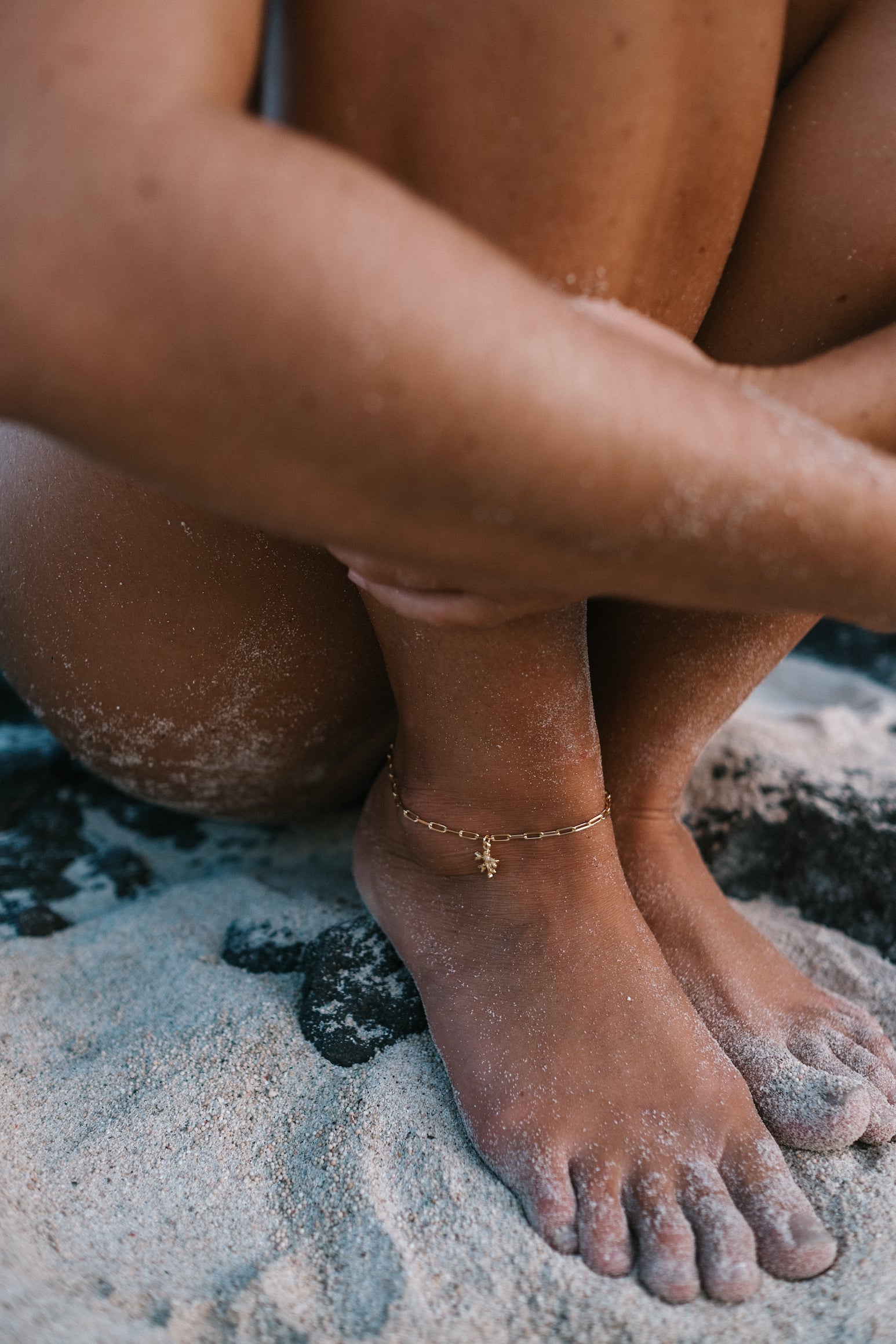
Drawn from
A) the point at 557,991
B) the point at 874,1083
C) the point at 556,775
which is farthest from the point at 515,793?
the point at 874,1083

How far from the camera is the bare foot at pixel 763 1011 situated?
0.84 meters

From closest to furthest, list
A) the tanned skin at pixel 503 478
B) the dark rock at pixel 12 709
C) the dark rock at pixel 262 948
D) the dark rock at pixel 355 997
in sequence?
the tanned skin at pixel 503 478, the dark rock at pixel 355 997, the dark rock at pixel 262 948, the dark rock at pixel 12 709

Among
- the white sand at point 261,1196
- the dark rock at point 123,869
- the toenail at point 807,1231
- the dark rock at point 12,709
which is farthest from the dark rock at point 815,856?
the dark rock at point 12,709

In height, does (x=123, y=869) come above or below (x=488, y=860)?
below

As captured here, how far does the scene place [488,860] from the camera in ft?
3.24

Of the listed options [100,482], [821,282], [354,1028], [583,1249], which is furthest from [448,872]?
[821,282]

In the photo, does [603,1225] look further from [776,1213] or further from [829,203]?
[829,203]

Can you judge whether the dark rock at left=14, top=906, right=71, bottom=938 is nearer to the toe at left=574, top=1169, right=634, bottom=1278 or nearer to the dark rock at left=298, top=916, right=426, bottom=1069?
the dark rock at left=298, top=916, right=426, bottom=1069

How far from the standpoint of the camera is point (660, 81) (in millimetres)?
675

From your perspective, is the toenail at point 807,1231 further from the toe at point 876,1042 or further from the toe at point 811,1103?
the toe at point 876,1042

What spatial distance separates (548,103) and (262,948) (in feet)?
2.79

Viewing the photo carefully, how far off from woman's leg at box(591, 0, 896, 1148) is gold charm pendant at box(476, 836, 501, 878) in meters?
0.18

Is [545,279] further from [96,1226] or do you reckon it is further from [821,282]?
[96,1226]

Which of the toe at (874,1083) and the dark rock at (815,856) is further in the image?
the dark rock at (815,856)
